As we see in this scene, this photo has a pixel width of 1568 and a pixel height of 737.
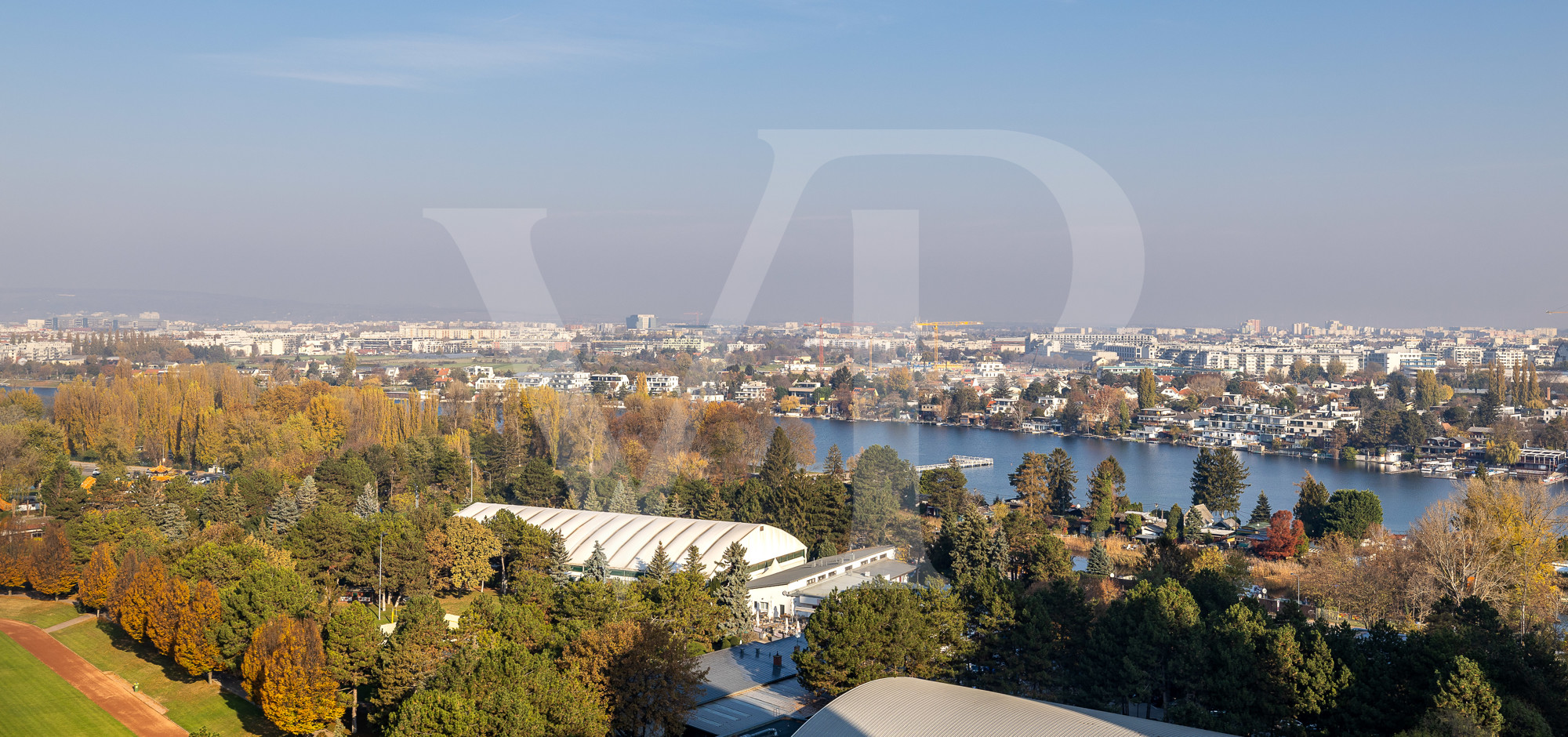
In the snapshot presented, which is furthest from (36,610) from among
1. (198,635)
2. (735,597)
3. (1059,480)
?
(1059,480)

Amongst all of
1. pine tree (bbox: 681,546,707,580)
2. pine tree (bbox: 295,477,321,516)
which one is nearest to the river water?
pine tree (bbox: 681,546,707,580)

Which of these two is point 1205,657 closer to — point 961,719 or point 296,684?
point 961,719

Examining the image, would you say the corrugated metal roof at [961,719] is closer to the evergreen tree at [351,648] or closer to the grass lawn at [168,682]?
the evergreen tree at [351,648]

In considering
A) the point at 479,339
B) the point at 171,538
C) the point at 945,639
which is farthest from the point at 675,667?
the point at 479,339

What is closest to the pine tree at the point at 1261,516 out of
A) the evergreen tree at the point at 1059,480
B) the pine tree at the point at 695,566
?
→ the evergreen tree at the point at 1059,480

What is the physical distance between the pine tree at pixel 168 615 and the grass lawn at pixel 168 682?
21cm

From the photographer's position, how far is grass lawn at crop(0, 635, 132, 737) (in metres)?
5.81

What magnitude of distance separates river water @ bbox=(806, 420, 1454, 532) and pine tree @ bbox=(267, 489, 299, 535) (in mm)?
6279

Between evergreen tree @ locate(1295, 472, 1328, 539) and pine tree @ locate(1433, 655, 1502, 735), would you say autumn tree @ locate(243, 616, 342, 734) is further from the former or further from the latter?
evergreen tree @ locate(1295, 472, 1328, 539)

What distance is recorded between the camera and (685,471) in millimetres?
12438

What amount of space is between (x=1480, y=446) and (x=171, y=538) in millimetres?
20401

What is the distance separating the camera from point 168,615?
21.2ft

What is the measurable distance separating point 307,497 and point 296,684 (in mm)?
5263

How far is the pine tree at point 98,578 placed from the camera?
754cm
